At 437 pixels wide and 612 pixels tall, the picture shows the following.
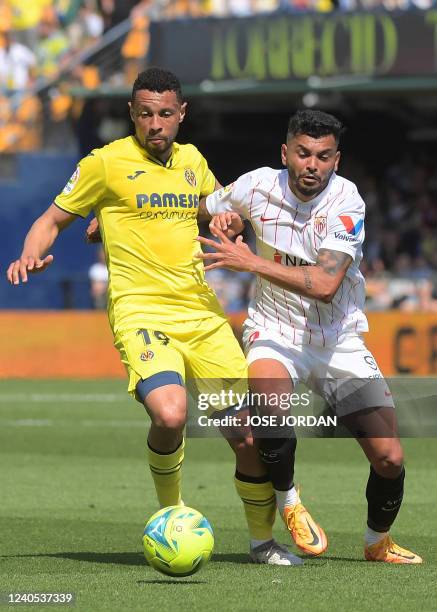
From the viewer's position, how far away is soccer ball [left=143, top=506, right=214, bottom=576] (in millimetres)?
6105

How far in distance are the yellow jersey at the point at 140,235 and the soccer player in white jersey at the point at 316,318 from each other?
0.23m

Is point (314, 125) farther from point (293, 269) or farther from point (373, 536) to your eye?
point (373, 536)

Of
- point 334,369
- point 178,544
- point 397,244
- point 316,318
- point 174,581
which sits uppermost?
point 316,318

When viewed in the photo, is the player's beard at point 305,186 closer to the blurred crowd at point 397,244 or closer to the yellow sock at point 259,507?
the yellow sock at point 259,507

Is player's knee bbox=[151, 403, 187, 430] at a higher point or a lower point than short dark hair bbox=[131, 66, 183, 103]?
lower

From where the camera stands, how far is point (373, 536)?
7102 mm

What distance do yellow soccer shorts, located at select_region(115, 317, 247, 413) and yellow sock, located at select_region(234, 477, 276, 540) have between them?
480 mm

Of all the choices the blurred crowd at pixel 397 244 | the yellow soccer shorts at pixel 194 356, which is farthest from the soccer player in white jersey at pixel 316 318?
the blurred crowd at pixel 397 244

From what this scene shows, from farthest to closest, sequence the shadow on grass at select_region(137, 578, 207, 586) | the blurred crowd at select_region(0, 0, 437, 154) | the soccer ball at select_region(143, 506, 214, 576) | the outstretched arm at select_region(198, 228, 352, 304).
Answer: the blurred crowd at select_region(0, 0, 437, 154) → the outstretched arm at select_region(198, 228, 352, 304) → the shadow on grass at select_region(137, 578, 207, 586) → the soccer ball at select_region(143, 506, 214, 576)

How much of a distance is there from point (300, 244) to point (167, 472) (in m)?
1.43

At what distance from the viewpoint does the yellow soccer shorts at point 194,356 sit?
6863mm

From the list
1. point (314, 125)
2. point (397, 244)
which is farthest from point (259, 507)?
point (397, 244)

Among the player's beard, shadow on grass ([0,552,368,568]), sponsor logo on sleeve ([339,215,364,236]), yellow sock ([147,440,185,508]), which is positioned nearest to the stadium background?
shadow on grass ([0,552,368,568])

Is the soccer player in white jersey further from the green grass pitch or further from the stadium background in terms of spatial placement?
the stadium background
